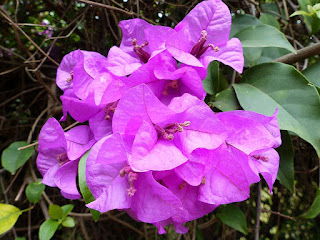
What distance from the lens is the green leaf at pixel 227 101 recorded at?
0.46 m

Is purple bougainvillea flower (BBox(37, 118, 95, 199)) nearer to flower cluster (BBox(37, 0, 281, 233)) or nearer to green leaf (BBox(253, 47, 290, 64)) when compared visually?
flower cluster (BBox(37, 0, 281, 233))

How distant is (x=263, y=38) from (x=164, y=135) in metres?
0.29

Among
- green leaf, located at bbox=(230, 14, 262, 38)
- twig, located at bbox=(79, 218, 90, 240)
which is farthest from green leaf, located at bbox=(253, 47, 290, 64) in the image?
twig, located at bbox=(79, 218, 90, 240)

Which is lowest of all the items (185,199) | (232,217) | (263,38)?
(232,217)

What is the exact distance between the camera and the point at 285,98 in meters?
0.45

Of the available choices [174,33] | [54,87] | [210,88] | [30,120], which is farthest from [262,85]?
[30,120]

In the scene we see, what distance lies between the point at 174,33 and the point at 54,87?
522mm

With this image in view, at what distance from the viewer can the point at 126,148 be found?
0.32 metres

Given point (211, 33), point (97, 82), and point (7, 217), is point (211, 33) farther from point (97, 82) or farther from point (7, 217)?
point (7, 217)

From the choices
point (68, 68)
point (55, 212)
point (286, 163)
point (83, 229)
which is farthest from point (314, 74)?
point (83, 229)

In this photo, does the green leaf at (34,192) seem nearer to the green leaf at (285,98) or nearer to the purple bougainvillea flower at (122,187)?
the purple bougainvillea flower at (122,187)

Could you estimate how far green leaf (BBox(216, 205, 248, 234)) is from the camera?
2.43 feet

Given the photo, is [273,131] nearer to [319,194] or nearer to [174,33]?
[174,33]

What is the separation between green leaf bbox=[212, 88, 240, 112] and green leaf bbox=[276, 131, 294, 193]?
10 centimetres
